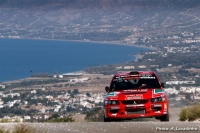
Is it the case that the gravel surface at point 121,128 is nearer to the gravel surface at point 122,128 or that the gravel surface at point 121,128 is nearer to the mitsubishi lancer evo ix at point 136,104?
the gravel surface at point 122,128

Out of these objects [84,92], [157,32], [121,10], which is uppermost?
[121,10]

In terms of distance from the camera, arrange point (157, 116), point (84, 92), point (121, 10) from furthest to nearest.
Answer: point (121, 10) < point (84, 92) < point (157, 116)

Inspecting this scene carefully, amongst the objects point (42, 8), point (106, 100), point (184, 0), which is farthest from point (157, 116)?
point (42, 8)

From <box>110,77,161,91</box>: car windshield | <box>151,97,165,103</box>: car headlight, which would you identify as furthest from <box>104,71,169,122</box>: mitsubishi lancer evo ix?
<box>110,77,161,91</box>: car windshield

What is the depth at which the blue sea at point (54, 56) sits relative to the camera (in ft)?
237

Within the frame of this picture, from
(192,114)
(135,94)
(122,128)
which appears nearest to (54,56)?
(192,114)

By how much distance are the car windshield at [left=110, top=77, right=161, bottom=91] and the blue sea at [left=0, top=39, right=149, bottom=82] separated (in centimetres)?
4794

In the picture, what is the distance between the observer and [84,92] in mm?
47125

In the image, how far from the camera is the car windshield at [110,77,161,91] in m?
13.5

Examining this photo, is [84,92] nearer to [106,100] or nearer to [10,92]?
[10,92]

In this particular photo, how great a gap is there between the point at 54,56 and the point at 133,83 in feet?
277

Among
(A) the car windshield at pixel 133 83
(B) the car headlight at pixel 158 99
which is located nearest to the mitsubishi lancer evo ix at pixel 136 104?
(B) the car headlight at pixel 158 99

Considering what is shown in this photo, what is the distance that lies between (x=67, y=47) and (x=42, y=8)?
2814 inches

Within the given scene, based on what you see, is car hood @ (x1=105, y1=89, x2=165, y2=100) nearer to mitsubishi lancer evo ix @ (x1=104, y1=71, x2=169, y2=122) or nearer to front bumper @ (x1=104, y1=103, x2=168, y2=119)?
mitsubishi lancer evo ix @ (x1=104, y1=71, x2=169, y2=122)
